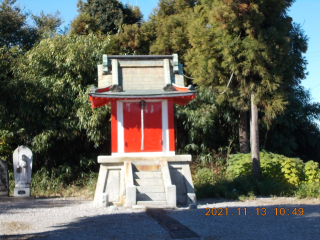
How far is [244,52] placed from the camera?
13531 mm

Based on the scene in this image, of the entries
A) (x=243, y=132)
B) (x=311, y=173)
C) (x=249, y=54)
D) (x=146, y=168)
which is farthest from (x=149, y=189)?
(x=243, y=132)

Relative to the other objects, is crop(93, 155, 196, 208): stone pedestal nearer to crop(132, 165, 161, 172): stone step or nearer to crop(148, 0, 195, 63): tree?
crop(132, 165, 161, 172): stone step

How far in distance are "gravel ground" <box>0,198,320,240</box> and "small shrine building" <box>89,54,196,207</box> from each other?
3.24ft

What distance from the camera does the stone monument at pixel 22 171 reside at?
12.2m

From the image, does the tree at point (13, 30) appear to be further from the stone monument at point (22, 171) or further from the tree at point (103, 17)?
the stone monument at point (22, 171)

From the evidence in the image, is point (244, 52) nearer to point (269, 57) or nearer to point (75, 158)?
point (269, 57)

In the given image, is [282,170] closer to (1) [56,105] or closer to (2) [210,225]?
(2) [210,225]

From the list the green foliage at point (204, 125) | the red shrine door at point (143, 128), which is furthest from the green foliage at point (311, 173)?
the red shrine door at point (143, 128)

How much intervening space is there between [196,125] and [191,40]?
3447 millimetres

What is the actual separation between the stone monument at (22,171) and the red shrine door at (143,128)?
12.0 feet

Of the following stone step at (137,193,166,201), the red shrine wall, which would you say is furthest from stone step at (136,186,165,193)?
the red shrine wall

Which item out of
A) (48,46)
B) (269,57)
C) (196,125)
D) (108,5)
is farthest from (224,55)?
(108,5)

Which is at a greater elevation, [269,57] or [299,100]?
[269,57]

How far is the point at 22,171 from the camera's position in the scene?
12.3m
